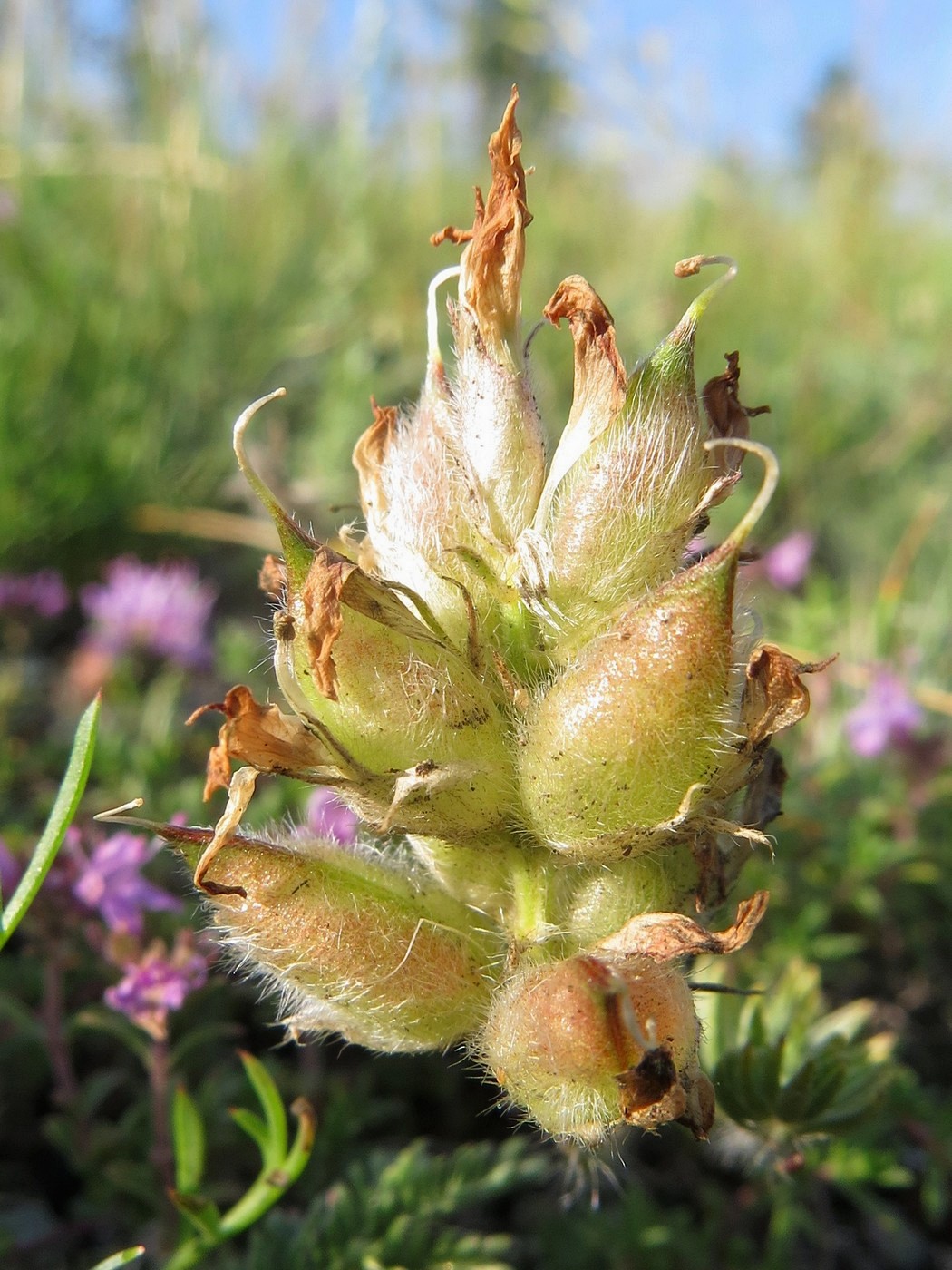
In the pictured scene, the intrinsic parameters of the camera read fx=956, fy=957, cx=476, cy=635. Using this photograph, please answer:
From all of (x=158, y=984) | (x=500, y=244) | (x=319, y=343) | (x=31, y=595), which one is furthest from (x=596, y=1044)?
(x=319, y=343)

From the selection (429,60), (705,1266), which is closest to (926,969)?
(705,1266)

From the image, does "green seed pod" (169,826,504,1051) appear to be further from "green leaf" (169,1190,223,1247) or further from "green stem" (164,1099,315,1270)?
"green leaf" (169,1190,223,1247)

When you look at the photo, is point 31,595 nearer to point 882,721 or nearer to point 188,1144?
point 188,1144

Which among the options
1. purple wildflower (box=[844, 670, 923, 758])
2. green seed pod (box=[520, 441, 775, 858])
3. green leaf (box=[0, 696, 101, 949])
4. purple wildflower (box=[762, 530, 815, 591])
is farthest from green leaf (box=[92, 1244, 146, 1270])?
purple wildflower (box=[762, 530, 815, 591])

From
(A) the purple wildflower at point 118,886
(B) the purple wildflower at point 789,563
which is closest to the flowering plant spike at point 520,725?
(A) the purple wildflower at point 118,886

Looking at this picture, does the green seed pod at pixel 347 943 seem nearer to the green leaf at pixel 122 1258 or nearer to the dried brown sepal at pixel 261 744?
the dried brown sepal at pixel 261 744

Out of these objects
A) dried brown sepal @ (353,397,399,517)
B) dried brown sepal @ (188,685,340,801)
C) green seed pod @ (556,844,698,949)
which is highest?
dried brown sepal @ (353,397,399,517)

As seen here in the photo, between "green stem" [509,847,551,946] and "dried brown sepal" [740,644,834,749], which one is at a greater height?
"dried brown sepal" [740,644,834,749]

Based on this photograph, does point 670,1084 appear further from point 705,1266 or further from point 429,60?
point 429,60
